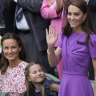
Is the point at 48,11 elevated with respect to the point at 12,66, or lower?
elevated

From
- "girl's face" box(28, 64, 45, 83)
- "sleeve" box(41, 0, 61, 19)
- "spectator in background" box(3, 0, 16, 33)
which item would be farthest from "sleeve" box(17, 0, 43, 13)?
"girl's face" box(28, 64, 45, 83)

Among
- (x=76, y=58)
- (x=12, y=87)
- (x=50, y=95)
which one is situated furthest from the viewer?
(x=12, y=87)

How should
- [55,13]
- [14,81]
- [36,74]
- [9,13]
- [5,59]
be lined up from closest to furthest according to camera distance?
[36,74] → [55,13] → [14,81] → [5,59] → [9,13]

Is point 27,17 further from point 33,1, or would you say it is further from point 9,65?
point 9,65

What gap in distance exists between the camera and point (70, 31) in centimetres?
283

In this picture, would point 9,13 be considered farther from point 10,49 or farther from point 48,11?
point 48,11

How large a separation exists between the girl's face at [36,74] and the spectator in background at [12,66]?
323 millimetres

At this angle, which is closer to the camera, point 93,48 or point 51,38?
point 93,48

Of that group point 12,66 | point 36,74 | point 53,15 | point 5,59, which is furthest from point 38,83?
point 53,15

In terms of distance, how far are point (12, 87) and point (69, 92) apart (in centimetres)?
99

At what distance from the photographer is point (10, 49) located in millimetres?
3654

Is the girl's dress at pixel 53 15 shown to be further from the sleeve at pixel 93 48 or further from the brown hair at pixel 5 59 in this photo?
the sleeve at pixel 93 48

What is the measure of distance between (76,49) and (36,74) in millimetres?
699

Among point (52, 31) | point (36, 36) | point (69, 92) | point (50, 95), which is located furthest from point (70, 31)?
point (36, 36)
